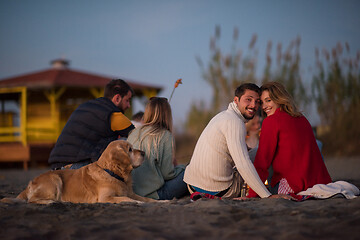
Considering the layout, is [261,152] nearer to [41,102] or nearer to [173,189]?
[173,189]

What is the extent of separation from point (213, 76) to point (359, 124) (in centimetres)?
473

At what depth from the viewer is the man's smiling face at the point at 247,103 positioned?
4090 millimetres

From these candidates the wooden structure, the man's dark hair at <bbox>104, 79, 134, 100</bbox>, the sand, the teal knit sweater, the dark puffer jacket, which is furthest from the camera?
the wooden structure

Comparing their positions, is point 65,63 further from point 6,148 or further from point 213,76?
point 213,76

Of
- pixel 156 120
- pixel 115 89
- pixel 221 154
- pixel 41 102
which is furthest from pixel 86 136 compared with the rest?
pixel 41 102

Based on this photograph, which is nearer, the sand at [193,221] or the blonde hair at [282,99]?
the sand at [193,221]

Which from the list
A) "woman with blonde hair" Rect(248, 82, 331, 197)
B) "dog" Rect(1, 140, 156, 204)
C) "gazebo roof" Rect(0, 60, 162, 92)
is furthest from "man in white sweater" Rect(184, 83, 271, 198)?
"gazebo roof" Rect(0, 60, 162, 92)

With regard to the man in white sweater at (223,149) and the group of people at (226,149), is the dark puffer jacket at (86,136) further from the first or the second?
the man in white sweater at (223,149)

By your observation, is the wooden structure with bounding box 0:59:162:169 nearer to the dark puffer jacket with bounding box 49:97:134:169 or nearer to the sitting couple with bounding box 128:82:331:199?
the dark puffer jacket with bounding box 49:97:134:169

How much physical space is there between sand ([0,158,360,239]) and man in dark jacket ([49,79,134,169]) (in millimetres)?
1398

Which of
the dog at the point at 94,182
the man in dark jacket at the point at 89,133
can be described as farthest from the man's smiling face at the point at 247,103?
the man in dark jacket at the point at 89,133

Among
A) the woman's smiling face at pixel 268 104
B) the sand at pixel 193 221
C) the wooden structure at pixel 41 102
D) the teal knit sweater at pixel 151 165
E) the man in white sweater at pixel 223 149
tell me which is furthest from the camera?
the wooden structure at pixel 41 102

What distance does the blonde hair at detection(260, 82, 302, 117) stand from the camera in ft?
13.2

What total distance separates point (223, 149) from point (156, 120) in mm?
1004
